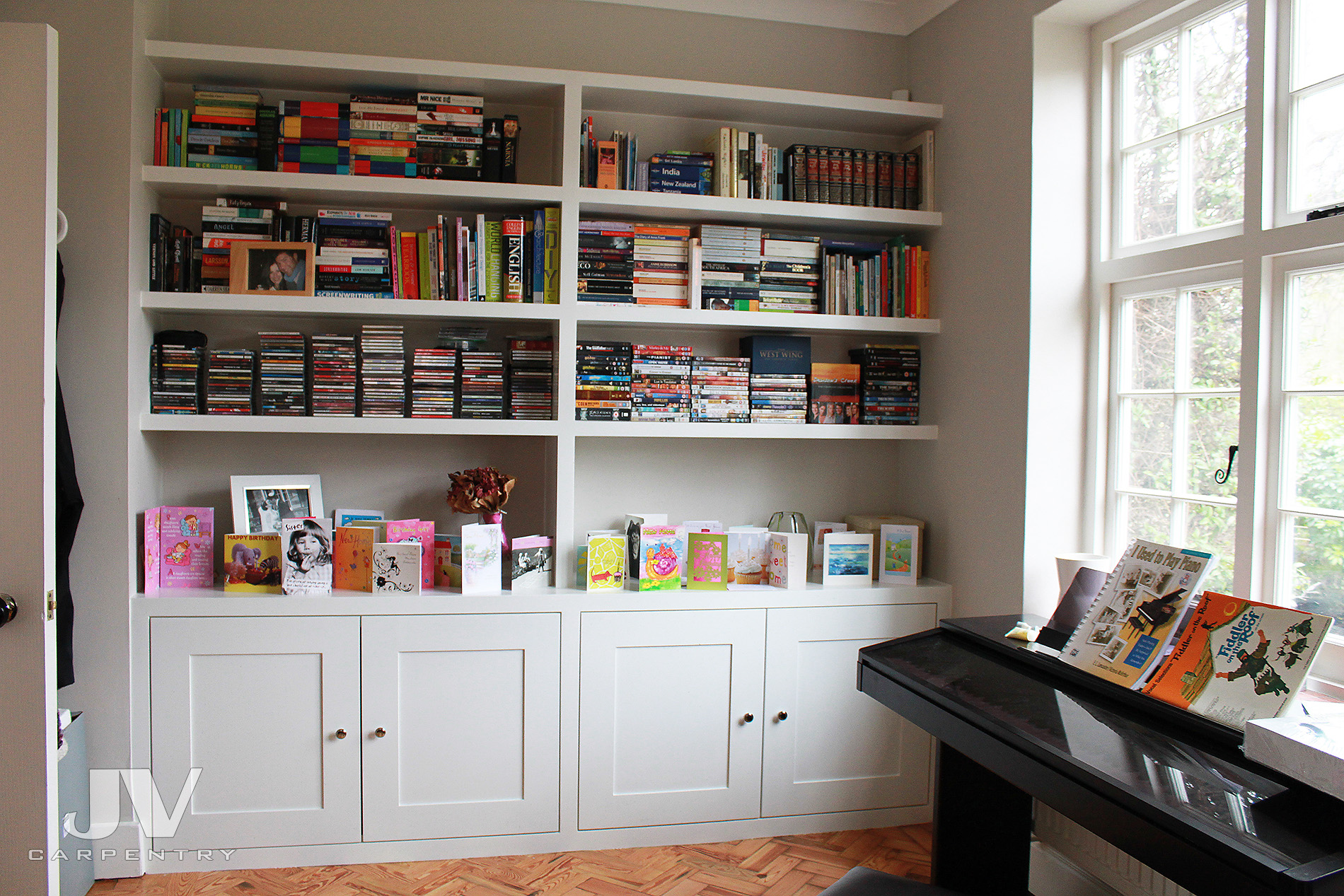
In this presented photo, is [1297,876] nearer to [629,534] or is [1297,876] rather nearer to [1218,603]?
[1218,603]

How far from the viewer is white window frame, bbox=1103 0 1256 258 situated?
2.14 m

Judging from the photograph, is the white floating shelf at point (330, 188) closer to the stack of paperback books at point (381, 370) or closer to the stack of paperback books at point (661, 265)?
the stack of paperback books at point (661, 265)

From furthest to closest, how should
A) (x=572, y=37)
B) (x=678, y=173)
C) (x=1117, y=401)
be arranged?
(x=572, y=37) → (x=678, y=173) → (x=1117, y=401)

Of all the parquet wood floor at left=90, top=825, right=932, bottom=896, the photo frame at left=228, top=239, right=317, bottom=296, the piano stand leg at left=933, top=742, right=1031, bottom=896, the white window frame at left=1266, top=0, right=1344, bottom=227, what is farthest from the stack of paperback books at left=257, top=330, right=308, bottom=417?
the white window frame at left=1266, top=0, right=1344, bottom=227

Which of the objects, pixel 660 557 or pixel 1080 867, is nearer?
pixel 1080 867

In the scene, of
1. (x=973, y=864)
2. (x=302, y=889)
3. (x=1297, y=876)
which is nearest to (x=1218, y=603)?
(x=1297, y=876)

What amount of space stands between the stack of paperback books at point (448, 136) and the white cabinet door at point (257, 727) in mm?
1434

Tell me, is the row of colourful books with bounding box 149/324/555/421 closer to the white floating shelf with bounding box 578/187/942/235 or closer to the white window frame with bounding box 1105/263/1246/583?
the white floating shelf with bounding box 578/187/942/235

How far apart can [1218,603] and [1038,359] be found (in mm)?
1063

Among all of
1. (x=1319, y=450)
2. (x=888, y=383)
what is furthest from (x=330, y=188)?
(x=1319, y=450)

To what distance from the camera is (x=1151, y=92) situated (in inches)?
94.3

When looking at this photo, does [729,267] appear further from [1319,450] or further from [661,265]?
[1319,450]

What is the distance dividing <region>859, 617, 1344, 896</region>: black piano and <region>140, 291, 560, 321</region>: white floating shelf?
147 cm

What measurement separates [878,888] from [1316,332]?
158cm
